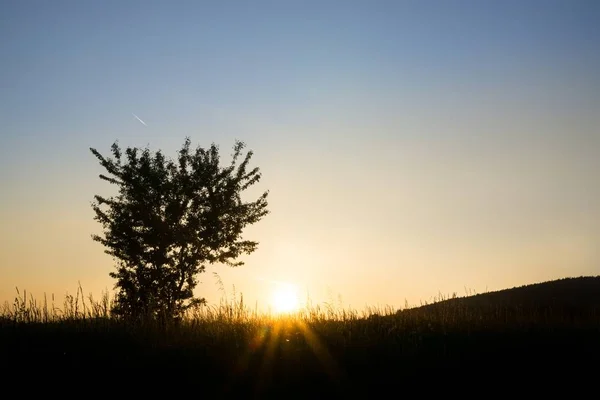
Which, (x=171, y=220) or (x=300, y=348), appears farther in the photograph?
(x=171, y=220)

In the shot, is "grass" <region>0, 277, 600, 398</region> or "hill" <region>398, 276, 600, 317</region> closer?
"grass" <region>0, 277, 600, 398</region>

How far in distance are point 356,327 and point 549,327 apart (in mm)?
6710

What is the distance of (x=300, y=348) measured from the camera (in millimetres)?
16234

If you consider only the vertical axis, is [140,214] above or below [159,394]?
above

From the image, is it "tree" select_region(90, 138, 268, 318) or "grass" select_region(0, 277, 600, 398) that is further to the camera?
"tree" select_region(90, 138, 268, 318)

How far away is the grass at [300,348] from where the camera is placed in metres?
14.6

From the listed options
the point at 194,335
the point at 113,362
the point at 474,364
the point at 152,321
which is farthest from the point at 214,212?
the point at 474,364

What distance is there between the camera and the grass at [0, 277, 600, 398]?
14.6 meters

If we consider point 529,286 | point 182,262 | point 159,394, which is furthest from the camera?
point 529,286

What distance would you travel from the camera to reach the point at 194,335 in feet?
58.7

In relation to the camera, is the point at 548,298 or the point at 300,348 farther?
the point at 548,298

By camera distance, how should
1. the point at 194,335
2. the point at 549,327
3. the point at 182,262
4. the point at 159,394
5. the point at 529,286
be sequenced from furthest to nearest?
the point at 529,286 → the point at 182,262 → the point at 549,327 → the point at 194,335 → the point at 159,394

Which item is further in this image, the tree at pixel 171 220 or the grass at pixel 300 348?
the tree at pixel 171 220

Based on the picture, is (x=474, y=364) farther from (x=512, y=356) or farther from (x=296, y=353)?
(x=296, y=353)
